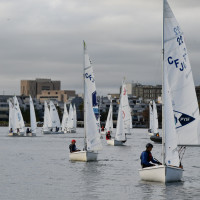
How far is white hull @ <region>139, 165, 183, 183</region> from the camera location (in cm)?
3444

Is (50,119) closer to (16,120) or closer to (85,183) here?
(16,120)

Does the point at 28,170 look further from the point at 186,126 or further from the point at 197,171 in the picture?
the point at 186,126

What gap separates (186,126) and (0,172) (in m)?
15.3

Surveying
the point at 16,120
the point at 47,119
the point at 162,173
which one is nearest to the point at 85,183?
the point at 162,173

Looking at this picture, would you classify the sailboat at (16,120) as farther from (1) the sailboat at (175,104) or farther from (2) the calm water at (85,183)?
(1) the sailboat at (175,104)

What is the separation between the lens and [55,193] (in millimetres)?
33375

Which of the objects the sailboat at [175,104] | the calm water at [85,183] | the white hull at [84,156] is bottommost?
the calm water at [85,183]

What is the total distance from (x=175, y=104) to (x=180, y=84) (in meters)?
1.04

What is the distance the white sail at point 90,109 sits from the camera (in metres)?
50.9

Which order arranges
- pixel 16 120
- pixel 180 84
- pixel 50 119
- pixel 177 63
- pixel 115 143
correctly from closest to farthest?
pixel 177 63 < pixel 180 84 < pixel 115 143 < pixel 16 120 < pixel 50 119

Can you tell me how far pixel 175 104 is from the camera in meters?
34.6

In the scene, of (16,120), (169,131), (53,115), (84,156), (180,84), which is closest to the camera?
(169,131)

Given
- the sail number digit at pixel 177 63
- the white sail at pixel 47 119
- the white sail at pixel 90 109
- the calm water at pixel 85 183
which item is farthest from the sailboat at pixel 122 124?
the white sail at pixel 47 119

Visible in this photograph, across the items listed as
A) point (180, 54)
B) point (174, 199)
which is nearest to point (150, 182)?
point (174, 199)
